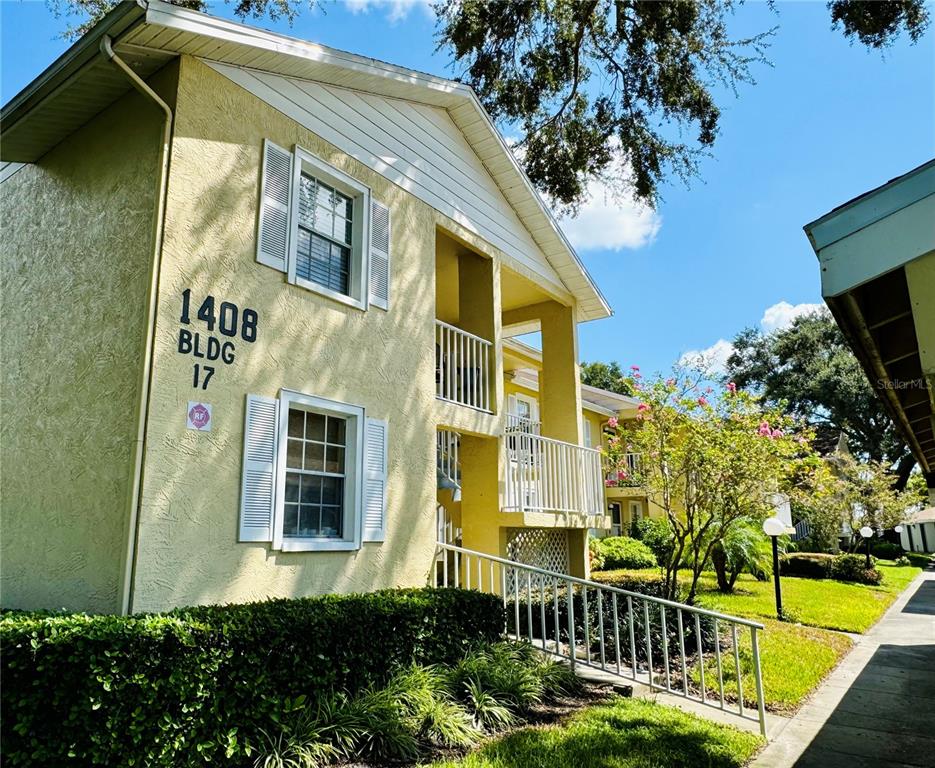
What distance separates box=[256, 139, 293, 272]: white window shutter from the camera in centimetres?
687

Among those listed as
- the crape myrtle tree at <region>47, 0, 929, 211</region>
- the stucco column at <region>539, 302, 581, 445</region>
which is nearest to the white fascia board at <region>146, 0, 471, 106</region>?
the crape myrtle tree at <region>47, 0, 929, 211</region>

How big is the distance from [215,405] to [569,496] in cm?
710

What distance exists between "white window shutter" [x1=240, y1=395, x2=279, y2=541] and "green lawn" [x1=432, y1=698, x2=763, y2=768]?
2.65 metres

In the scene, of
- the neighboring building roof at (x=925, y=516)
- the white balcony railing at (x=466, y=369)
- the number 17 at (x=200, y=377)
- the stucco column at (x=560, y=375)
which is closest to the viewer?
the number 17 at (x=200, y=377)

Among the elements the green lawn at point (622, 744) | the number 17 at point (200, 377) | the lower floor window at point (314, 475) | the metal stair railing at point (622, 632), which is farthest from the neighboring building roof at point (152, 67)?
the green lawn at point (622, 744)

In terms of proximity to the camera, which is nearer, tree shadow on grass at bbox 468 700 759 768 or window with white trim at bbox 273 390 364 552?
tree shadow on grass at bbox 468 700 759 768

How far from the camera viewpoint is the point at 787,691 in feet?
26.7

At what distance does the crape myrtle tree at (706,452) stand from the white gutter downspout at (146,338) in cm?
758

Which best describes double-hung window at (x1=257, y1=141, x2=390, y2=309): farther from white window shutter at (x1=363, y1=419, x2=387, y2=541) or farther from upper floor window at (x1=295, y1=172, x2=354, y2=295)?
white window shutter at (x1=363, y1=419, x2=387, y2=541)

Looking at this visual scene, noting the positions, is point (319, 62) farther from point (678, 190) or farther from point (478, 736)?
point (678, 190)

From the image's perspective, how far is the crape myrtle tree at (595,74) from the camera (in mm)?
12984

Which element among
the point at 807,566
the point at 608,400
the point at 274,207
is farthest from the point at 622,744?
the point at 608,400

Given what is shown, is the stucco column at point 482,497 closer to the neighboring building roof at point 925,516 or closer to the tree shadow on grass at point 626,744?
the tree shadow on grass at point 626,744

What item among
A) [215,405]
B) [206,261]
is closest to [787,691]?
[215,405]
